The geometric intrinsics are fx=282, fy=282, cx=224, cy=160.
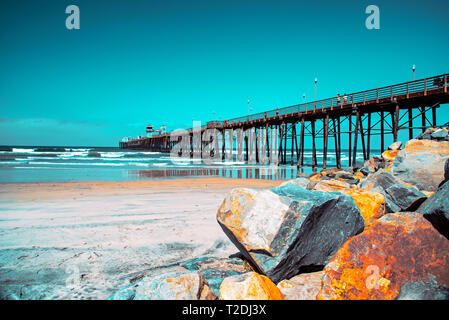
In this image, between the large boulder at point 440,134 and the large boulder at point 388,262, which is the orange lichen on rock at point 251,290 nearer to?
the large boulder at point 388,262

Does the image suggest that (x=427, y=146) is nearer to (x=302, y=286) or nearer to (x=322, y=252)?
(x=322, y=252)

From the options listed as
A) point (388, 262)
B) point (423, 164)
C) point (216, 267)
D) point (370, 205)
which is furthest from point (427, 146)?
point (216, 267)

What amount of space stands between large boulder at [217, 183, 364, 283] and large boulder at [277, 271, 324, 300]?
0.07m

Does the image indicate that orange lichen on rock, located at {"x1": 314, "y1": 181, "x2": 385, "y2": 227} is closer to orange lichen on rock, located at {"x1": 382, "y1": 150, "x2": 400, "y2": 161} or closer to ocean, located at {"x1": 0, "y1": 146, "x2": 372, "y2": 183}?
orange lichen on rock, located at {"x1": 382, "y1": 150, "x2": 400, "y2": 161}

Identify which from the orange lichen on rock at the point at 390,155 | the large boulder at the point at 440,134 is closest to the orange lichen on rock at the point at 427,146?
the large boulder at the point at 440,134

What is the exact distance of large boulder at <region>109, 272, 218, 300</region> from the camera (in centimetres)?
247

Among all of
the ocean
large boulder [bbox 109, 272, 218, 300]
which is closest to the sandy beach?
large boulder [bbox 109, 272, 218, 300]

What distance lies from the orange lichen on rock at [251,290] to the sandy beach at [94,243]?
57.1 inches

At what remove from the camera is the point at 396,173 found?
19.2 ft

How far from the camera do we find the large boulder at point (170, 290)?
247cm

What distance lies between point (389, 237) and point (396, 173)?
11.5 feet

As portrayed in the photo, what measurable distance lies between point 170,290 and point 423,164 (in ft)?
18.1

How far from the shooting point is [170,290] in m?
2.49
